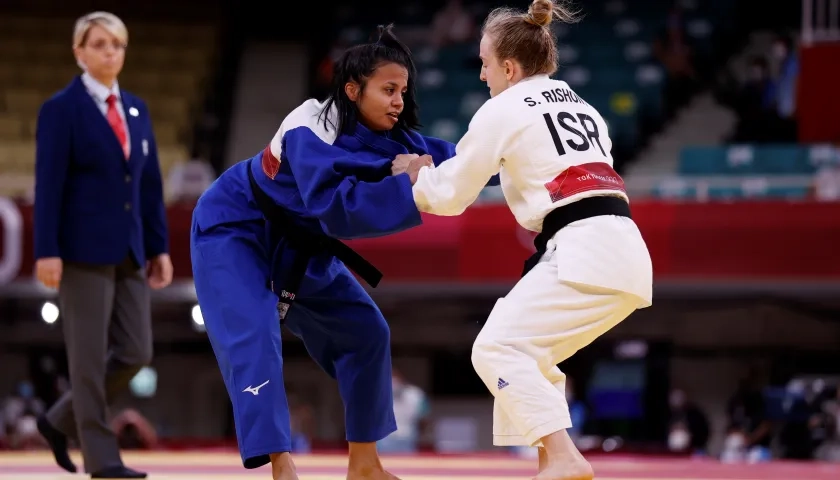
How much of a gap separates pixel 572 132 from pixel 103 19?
1.98 metres

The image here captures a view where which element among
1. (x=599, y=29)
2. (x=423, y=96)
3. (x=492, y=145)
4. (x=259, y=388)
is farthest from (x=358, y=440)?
(x=599, y=29)

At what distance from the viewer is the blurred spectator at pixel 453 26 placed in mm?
13484

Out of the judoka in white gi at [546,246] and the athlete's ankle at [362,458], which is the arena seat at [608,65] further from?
the judoka in white gi at [546,246]

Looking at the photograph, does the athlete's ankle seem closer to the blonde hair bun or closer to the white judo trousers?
the white judo trousers

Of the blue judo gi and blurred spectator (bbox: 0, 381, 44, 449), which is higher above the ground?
the blue judo gi

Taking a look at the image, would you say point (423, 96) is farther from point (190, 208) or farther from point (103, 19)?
point (103, 19)

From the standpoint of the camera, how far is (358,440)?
12.1 feet

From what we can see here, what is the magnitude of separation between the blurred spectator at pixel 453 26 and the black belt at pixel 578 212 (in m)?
10.3

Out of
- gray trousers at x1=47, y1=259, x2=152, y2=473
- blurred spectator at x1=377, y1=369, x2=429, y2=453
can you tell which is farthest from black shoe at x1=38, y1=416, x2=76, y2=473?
blurred spectator at x1=377, y1=369, x2=429, y2=453

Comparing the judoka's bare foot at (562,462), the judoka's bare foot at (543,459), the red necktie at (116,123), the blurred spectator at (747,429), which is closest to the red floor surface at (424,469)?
the judoka's bare foot at (543,459)

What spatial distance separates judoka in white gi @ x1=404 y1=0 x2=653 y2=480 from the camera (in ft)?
10.5

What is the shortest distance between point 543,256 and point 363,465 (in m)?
0.91

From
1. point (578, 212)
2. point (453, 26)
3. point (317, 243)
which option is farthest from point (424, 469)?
point (453, 26)

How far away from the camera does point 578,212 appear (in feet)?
10.7
